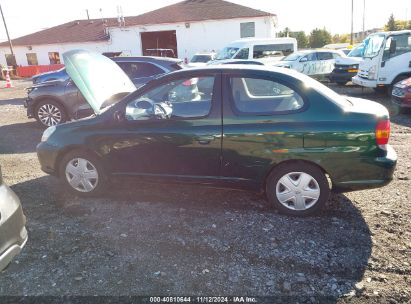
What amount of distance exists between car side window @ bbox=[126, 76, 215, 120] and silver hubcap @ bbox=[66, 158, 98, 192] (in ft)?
2.88

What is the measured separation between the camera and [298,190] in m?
3.71

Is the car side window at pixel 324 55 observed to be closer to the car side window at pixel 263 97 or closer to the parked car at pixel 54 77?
the parked car at pixel 54 77

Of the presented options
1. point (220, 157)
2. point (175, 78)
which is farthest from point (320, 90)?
point (175, 78)

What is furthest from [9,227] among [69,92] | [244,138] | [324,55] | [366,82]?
[324,55]

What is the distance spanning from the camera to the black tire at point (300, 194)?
365 centimetres

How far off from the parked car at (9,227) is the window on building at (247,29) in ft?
86.6

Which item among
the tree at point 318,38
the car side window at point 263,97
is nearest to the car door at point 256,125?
the car side window at point 263,97

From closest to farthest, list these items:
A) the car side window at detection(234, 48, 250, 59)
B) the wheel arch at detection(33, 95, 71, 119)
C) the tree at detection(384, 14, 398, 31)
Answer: the wheel arch at detection(33, 95, 71, 119)
the car side window at detection(234, 48, 250, 59)
the tree at detection(384, 14, 398, 31)

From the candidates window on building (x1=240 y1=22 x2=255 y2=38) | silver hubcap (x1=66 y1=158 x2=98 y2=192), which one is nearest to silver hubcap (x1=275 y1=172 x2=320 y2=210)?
silver hubcap (x1=66 y1=158 x2=98 y2=192)

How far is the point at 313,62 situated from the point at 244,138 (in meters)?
12.9

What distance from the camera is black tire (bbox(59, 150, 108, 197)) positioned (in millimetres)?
4250

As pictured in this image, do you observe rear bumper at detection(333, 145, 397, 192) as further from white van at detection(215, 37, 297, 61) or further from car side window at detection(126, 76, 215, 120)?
white van at detection(215, 37, 297, 61)

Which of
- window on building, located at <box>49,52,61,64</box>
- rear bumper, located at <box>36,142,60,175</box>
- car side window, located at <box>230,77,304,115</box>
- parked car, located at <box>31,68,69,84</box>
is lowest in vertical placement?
rear bumper, located at <box>36,142,60,175</box>

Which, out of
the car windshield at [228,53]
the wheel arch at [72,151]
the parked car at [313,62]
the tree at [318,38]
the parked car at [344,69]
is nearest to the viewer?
the wheel arch at [72,151]
